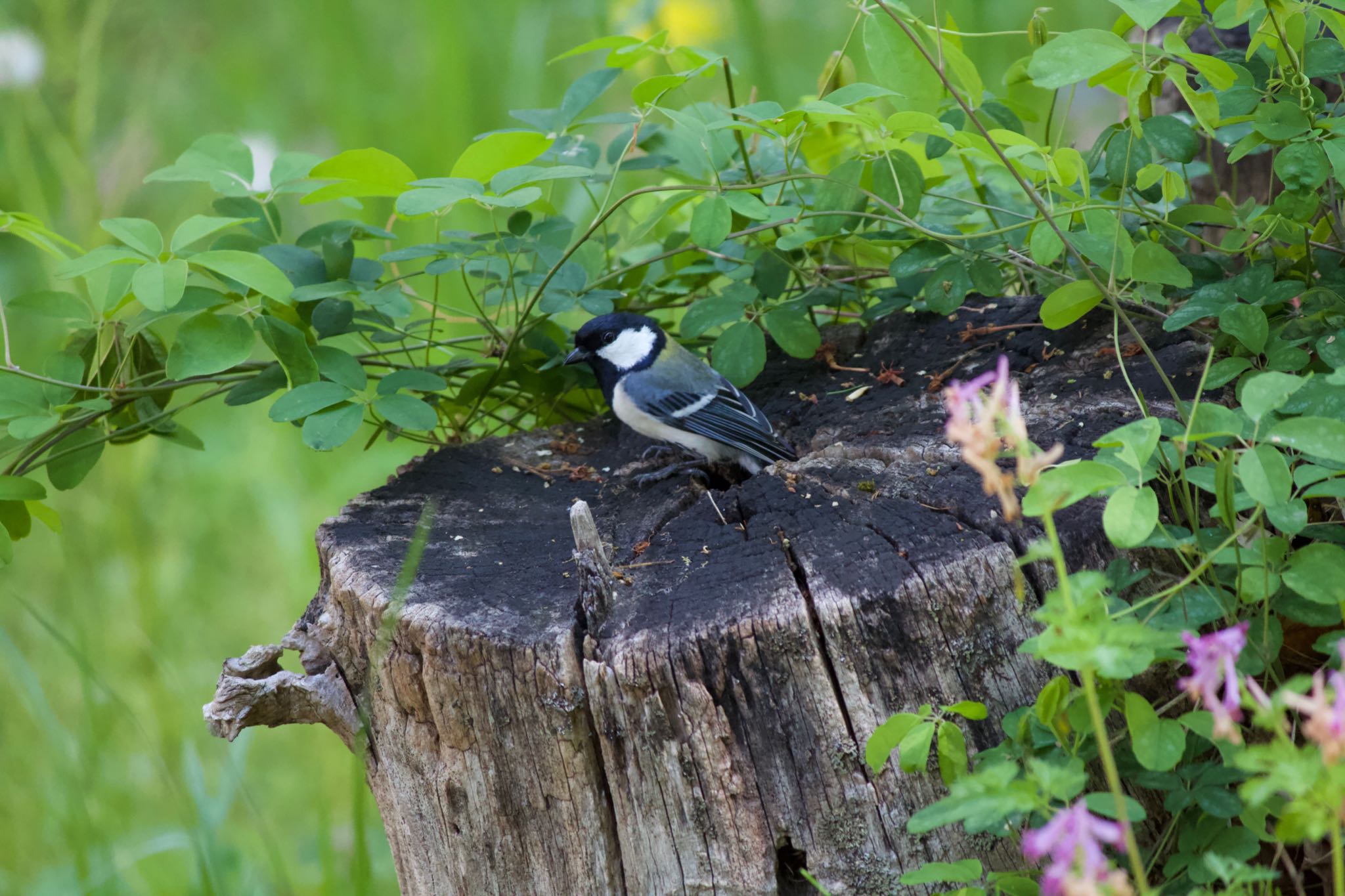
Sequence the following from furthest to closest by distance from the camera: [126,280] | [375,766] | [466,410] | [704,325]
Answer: [466,410], [704,325], [126,280], [375,766]

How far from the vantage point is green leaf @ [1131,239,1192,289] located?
1783mm

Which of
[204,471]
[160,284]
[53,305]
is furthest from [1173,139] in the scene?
[204,471]

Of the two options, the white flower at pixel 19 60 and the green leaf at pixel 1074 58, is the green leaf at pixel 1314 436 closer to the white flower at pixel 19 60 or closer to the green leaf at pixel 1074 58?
the green leaf at pixel 1074 58

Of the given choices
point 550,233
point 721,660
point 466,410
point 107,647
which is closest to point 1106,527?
point 721,660

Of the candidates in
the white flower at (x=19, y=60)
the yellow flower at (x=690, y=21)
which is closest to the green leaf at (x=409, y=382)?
the white flower at (x=19, y=60)

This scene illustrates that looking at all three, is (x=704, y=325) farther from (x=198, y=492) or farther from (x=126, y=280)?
(x=198, y=492)

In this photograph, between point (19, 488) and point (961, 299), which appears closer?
point (19, 488)

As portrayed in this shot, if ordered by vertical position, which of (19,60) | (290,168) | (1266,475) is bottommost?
(1266,475)

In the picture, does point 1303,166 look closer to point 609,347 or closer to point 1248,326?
point 1248,326

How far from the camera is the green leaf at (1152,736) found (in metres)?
1.25

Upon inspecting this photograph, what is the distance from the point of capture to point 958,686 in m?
1.52

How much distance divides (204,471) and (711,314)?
2471 millimetres

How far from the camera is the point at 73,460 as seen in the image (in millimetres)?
2197

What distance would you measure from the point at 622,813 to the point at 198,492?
2.84 meters
